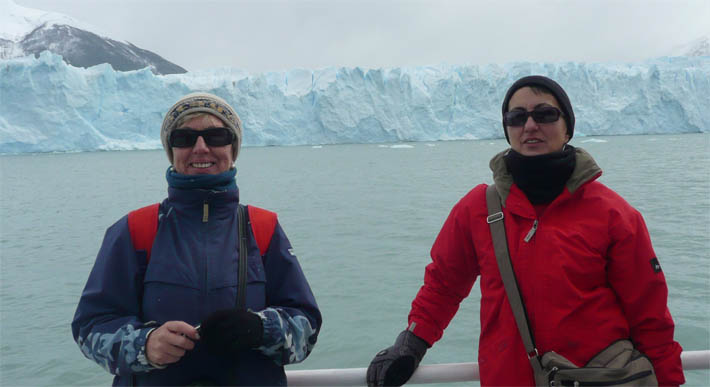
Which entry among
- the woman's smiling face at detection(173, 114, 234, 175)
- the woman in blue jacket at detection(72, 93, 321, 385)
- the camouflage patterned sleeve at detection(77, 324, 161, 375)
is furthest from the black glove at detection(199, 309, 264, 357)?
the woman's smiling face at detection(173, 114, 234, 175)

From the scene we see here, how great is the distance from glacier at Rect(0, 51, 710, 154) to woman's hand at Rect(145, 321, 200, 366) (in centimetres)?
2879

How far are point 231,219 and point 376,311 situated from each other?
11.9 ft

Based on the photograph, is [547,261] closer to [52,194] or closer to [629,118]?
[52,194]

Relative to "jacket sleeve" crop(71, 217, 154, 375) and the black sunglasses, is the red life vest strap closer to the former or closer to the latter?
"jacket sleeve" crop(71, 217, 154, 375)

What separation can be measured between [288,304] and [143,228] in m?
0.34

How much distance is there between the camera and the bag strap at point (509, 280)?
1127 mm

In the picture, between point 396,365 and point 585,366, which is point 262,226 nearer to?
point 396,365

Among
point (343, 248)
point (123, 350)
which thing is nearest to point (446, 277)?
point (123, 350)

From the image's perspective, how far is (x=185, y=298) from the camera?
1.05 meters

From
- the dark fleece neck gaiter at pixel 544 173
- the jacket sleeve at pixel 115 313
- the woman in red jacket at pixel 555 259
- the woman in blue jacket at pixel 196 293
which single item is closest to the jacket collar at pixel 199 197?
the woman in blue jacket at pixel 196 293

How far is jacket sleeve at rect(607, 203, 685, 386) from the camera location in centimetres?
110

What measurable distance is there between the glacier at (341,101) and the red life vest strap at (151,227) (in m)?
28.6

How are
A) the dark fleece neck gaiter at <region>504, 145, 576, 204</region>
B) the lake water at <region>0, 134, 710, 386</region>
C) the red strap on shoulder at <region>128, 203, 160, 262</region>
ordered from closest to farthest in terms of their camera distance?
the red strap on shoulder at <region>128, 203, 160, 262</region> < the dark fleece neck gaiter at <region>504, 145, 576, 204</region> < the lake water at <region>0, 134, 710, 386</region>

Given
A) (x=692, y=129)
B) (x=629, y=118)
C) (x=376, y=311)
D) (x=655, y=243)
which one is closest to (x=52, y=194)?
(x=376, y=311)
